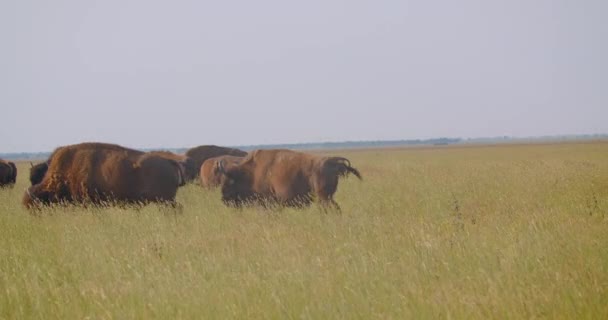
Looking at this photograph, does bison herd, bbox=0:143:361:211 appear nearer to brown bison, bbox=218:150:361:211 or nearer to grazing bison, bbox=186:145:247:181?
brown bison, bbox=218:150:361:211

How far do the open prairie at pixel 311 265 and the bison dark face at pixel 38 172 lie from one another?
2330mm

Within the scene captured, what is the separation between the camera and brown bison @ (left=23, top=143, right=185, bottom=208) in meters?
11.6

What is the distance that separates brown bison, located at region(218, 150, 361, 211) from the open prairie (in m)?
1.13

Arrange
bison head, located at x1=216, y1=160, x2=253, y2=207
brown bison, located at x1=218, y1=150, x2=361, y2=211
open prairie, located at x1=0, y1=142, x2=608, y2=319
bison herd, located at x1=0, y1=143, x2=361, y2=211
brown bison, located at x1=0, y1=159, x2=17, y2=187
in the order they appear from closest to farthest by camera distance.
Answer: open prairie, located at x1=0, y1=142, x2=608, y2=319 < brown bison, located at x1=218, y1=150, x2=361, y2=211 < bison herd, located at x1=0, y1=143, x2=361, y2=211 < bison head, located at x1=216, y1=160, x2=253, y2=207 < brown bison, located at x1=0, y1=159, x2=17, y2=187

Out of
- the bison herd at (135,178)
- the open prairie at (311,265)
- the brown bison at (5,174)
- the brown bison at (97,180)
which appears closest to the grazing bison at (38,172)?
the bison herd at (135,178)

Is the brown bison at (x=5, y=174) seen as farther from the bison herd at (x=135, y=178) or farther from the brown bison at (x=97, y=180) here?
the brown bison at (x=97, y=180)

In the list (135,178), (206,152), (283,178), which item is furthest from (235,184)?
(206,152)

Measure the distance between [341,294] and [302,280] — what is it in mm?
604

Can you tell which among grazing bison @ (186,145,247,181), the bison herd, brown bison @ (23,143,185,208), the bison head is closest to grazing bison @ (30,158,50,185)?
the bison herd

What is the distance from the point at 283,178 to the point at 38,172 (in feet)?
18.5

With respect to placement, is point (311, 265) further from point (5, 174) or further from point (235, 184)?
point (5, 174)

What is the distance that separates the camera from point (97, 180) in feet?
38.1

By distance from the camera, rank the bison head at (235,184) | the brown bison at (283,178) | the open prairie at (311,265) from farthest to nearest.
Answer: the bison head at (235,184)
the brown bison at (283,178)
the open prairie at (311,265)

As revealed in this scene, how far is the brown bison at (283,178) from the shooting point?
11.4 metres
